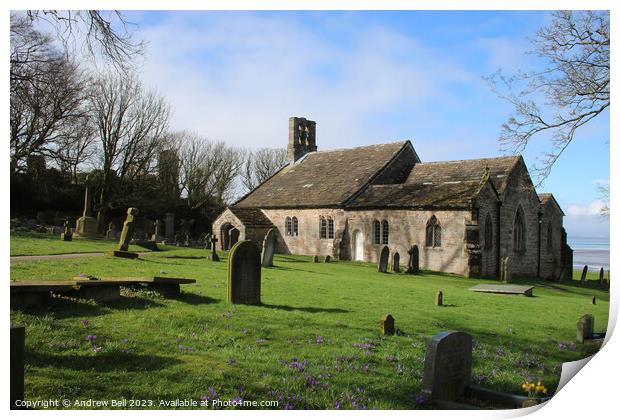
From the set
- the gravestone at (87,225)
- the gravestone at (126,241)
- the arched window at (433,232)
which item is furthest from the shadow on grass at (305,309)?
the arched window at (433,232)

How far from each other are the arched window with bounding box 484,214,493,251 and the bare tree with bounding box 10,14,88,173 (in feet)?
63.7

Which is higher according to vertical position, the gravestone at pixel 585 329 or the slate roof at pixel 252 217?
the slate roof at pixel 252 217

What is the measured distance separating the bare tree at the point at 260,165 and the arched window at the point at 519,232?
70.7ft

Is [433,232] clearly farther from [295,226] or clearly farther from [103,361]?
[103,361]

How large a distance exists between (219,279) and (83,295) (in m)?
4.90

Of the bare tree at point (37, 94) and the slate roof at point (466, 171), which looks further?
the slate roof at point (466, 171)

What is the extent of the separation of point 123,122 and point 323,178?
1851 cm

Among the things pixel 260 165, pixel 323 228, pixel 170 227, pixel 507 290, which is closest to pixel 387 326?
pixel 507 290

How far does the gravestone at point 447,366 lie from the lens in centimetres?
607

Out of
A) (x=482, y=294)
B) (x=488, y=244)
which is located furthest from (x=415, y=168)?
(x=482, y=294)

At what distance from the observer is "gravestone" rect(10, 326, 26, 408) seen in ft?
15.8

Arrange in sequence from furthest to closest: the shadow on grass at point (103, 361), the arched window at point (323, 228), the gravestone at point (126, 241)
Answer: the arched window at point (323, 228) < the gravestone at point (126, 241) < the shadow on grass at point (103, 361)

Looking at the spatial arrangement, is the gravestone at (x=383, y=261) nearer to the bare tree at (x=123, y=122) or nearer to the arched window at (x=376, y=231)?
the arched window at (x=376, y=231)

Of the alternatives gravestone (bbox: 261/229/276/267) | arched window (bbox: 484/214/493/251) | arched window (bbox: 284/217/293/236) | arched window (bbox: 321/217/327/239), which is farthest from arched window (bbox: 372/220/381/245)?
gravestone (bbox: 261/229/276/267)
